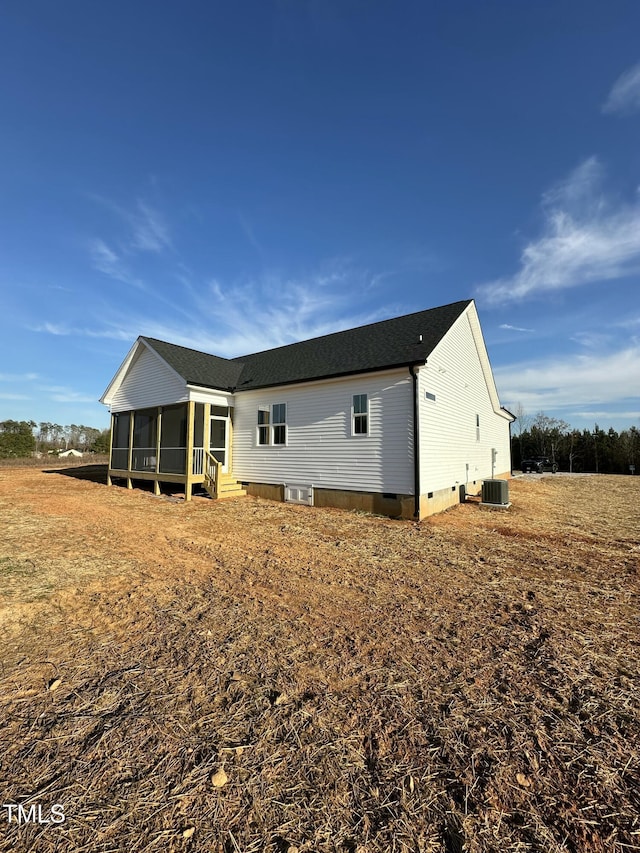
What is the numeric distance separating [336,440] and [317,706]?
373 inches

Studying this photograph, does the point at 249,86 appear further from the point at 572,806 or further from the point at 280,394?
the point at 572,806

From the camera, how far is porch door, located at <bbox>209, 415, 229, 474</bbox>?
15.2m

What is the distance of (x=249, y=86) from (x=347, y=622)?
A: 16.0 m

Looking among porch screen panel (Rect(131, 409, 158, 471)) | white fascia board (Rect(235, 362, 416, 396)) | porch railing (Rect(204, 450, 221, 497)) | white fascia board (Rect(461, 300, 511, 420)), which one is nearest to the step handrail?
porch railing (Rect(204, 450, 221, 497))

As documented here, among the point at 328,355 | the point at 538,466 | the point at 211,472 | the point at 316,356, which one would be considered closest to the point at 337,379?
the point at 328,355

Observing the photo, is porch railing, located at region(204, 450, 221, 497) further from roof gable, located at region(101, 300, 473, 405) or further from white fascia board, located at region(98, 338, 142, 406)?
white fascia board, located at region(98, 338, 142, 406)

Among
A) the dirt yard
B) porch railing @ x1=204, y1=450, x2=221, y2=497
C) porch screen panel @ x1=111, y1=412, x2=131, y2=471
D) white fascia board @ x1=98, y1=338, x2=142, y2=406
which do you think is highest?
white fascia board @ x1=98, y1=338, x2=142, y2=406

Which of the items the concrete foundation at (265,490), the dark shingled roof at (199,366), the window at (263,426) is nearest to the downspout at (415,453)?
the concrete foundation at (265,490)

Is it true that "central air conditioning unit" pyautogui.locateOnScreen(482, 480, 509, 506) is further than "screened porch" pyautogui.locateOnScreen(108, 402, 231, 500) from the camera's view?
No

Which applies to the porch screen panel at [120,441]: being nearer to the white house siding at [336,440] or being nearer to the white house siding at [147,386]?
the white house siding at [147,386]

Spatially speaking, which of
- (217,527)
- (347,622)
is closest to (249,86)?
(217,527)

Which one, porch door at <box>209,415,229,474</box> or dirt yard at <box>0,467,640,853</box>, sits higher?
porch door at <box>209,415,229,474</box>

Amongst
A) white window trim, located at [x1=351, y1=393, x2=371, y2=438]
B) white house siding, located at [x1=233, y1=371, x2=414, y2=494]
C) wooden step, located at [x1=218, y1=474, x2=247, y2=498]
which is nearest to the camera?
white house siding, located at [x1=233, y1=371, x2=414, y2=494]

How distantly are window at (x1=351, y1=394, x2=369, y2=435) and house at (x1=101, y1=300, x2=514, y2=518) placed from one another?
0.03 metres
